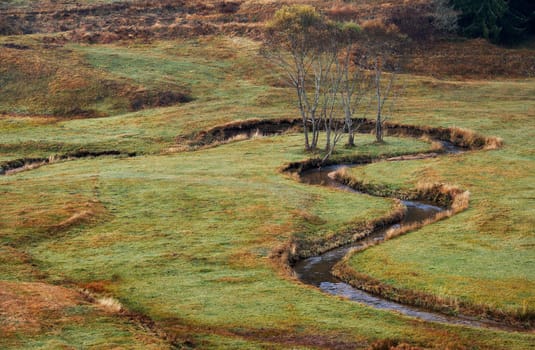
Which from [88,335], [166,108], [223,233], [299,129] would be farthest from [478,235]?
[166,108]

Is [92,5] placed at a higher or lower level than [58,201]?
higher

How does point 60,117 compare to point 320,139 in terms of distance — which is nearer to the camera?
point 320,139

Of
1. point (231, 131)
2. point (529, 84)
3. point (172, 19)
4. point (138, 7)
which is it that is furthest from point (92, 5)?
point (529, 84)

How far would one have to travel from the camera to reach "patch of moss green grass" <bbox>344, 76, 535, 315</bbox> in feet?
99.3

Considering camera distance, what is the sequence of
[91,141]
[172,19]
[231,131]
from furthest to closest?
[172,19]
[231,131]
[91,141]

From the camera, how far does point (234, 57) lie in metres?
94.7

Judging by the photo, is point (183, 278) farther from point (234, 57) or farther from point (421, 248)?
point (234, 57)

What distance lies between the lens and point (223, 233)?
3769cm

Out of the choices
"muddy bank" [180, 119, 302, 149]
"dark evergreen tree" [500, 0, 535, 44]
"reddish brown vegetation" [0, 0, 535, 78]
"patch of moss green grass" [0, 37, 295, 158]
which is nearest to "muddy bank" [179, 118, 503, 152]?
"muddy bank" [180, 119, 302, 149]

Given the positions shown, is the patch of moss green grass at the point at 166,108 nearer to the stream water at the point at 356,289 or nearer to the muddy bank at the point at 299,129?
the muddy bank at the point at 299,129

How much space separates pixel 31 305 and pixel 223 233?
13.0 meters

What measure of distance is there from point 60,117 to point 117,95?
729 cm

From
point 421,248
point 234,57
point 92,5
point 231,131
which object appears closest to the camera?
point 421,248

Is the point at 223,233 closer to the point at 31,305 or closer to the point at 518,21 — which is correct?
the point at 31,305
